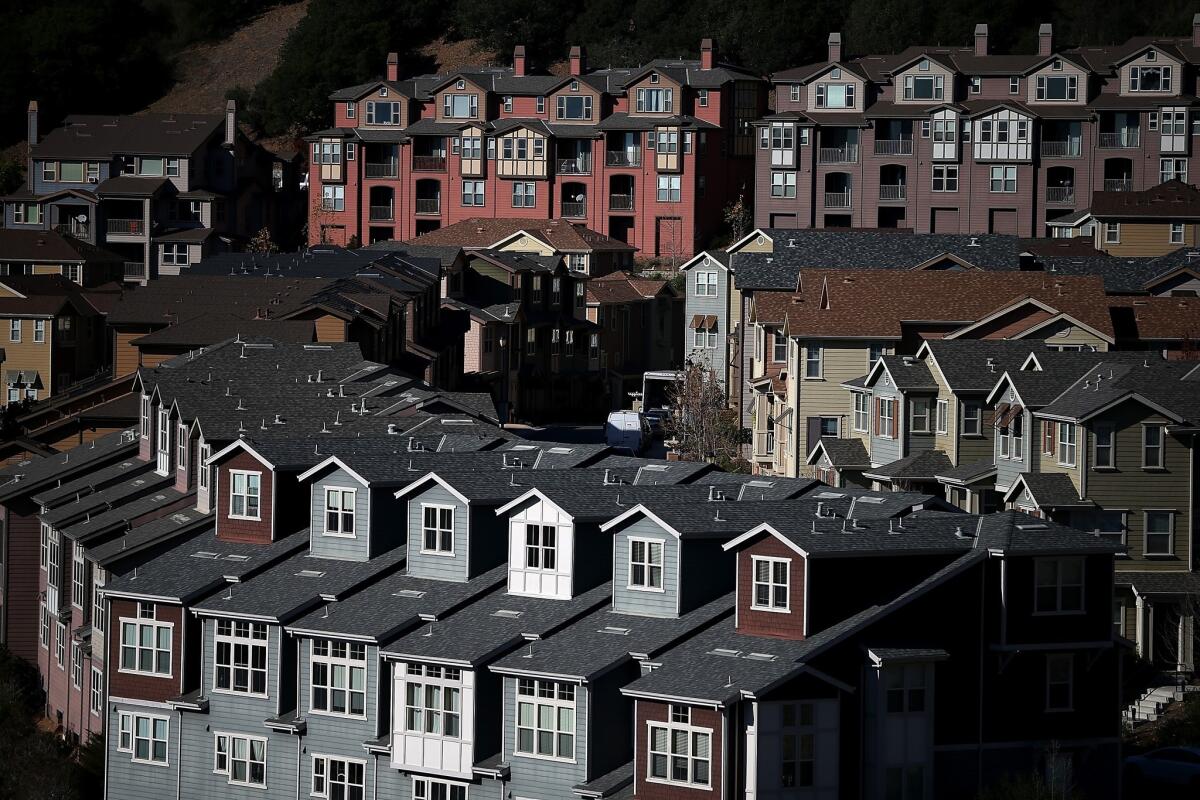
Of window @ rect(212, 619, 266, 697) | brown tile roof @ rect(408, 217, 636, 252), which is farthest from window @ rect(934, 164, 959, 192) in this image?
window @ rect(212, 619, 266, 697)

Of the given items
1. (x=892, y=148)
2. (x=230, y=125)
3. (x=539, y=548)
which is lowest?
(x=539, y=548)

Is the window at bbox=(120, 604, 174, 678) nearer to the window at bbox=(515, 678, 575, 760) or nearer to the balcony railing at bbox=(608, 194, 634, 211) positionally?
the window at bbox=(515, 678, 575, 760)

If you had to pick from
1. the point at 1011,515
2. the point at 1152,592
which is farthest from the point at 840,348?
the point at 1011,515

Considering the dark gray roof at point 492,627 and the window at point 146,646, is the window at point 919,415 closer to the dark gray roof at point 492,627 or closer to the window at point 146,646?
the dark gray roof at point 492,627

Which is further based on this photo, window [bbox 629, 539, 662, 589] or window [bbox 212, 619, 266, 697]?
window [bbox 212, 619, 266, 697]

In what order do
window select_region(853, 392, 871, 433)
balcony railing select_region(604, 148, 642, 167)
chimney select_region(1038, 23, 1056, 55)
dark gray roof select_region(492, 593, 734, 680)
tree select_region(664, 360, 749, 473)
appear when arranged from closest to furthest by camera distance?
1. dark gray roof select_region(492, 593, 734, 680)
2. window select_region(853, 392, 871, 433)
3. tree select_region(664, 360, 749, 473)
4. chimney select_region(1038, 23, 1056, 55)
5. balcony railing select_region(604, 148, 642, 167)

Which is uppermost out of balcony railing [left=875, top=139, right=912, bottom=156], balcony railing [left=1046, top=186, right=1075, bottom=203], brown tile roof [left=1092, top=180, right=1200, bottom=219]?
balcony railing [left=875, top=139, right=912, bottom=156]

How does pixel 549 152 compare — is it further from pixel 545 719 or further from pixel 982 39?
pixel 545 719

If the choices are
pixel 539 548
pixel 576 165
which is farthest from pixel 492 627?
pixel 576 165
